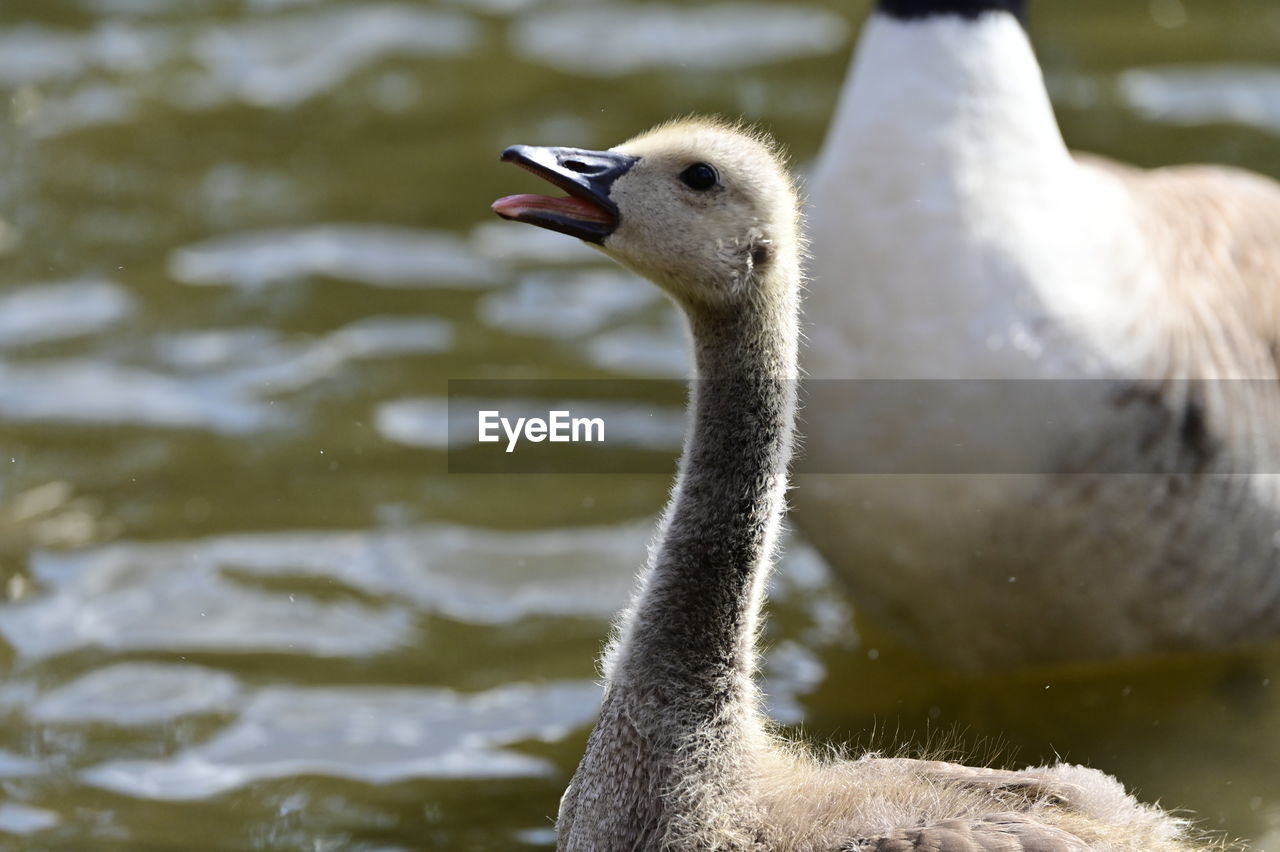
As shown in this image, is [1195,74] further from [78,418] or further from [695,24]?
[78,418]

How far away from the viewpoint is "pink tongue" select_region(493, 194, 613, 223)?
4227 mm

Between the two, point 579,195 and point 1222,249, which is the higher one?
point 579,195

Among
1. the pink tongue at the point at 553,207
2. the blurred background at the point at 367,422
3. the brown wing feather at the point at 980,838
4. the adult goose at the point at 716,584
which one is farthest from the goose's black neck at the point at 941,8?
the brown wing feather at the point at 980,838

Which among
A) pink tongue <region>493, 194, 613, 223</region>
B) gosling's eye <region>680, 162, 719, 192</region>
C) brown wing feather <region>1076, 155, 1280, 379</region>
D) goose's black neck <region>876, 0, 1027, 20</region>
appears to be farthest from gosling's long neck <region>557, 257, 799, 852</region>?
brown wing feather <region>1076, 155, 1280, 379</region>

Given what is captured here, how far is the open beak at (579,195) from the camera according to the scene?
4.32m

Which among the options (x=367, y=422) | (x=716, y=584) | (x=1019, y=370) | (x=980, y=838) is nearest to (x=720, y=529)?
(x=716, y=584)

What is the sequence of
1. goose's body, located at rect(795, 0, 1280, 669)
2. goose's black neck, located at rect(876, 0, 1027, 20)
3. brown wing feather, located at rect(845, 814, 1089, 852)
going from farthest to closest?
goose's black neck, located at rect(876, 0, 1027, 20)
goose's body, located at rect(795, 0, 1280, 669)
brown wing feather, located at rect(845, 814, 1089, 852)

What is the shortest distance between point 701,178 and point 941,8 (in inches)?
69.9

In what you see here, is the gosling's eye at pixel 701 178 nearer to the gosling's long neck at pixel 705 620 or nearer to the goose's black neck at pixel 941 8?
the gosling's long neck at pixel 705 620

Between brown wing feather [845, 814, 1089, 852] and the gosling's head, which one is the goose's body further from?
brown wing feather [845, 814, 1089, 852]

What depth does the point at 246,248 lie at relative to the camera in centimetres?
908

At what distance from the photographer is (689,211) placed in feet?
14.5

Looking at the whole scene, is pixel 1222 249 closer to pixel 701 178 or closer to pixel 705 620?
pixel 701 178

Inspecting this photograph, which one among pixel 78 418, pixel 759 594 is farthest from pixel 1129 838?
pixel 78 418
